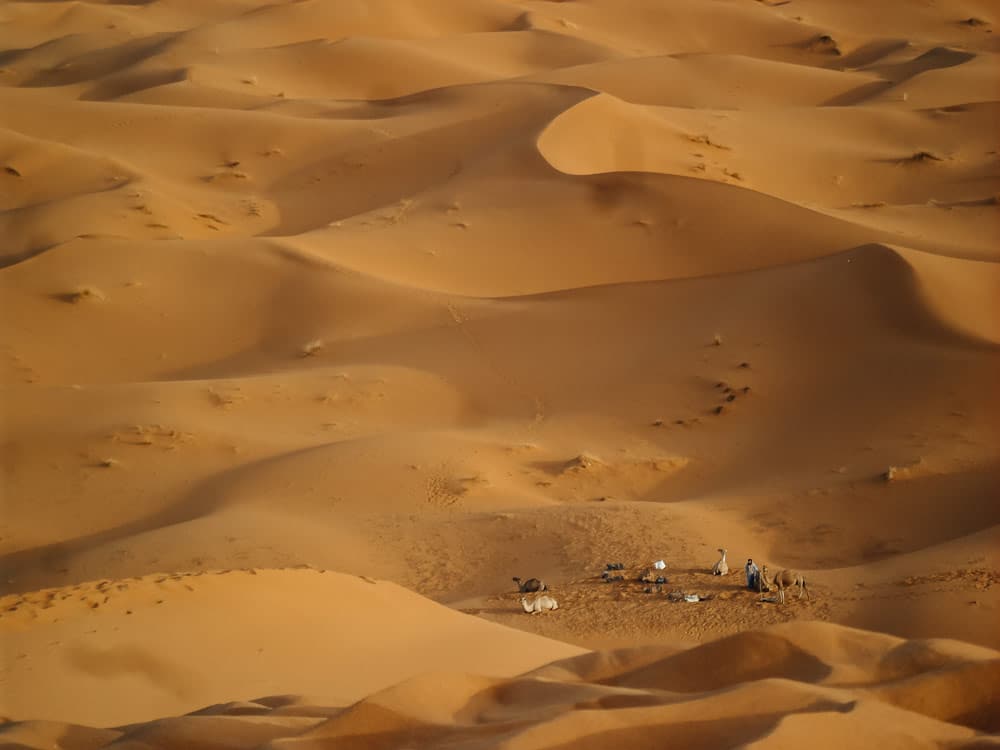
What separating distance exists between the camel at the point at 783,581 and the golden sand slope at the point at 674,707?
11.6 feet

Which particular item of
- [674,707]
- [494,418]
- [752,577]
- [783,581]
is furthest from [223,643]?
[494,418]

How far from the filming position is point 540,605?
7617 mm

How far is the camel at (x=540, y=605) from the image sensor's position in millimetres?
7598

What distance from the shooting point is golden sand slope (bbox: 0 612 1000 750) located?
3207mm

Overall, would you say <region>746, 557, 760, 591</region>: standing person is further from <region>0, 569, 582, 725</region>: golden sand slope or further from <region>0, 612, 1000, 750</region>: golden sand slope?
<region>0, 612, 1000, 750</region>: golden sand slope

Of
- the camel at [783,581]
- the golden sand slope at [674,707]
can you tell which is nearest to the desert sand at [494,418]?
the golden sand slope at [674,707]

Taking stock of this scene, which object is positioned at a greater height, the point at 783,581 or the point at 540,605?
the point at 783,581

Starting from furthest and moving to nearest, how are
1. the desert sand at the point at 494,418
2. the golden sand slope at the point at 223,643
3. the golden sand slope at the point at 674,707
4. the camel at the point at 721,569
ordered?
the camel at the point at 721,569 → the golden sand slope at the point at 223,643 → the desert sand at the point at 494,418 → the golden sand slope at the point at 674,707

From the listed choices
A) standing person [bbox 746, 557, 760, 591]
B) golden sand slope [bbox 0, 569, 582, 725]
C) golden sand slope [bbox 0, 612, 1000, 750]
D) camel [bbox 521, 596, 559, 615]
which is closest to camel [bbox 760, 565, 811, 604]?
standing person [bbox 746, 557, 760, 591]

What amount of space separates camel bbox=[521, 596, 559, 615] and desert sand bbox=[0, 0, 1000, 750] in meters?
0.18

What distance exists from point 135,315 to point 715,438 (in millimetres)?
6390

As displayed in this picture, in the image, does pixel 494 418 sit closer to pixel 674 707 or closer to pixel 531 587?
pixel 531 587

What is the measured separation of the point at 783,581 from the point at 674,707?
4489 millimetres

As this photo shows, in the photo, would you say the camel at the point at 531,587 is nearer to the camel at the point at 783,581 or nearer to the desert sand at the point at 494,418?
the desert sand at the point at 494,418
